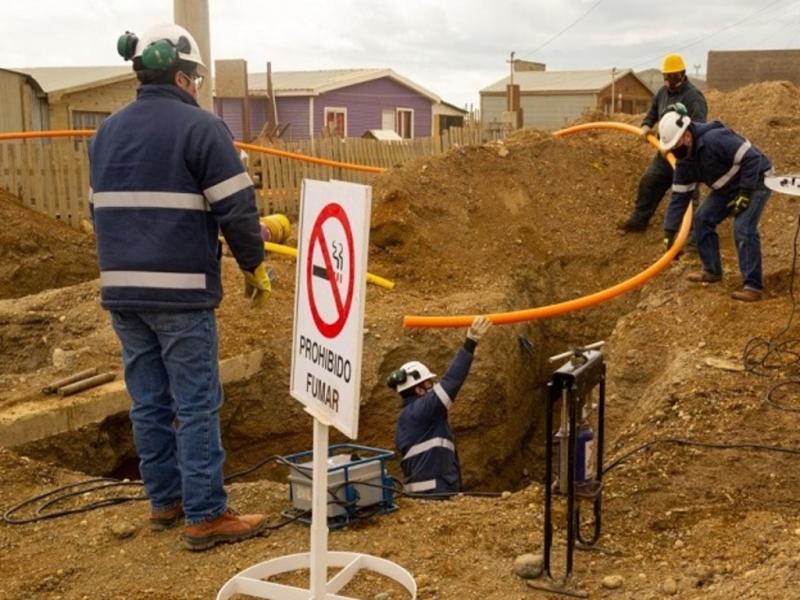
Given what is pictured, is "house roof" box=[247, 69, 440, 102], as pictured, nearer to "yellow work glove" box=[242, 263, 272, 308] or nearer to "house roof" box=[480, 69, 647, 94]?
"house roof" box=[480, 69, 647, 94]

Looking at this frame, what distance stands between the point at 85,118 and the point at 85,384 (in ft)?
56.6

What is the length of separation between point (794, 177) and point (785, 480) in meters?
2.33

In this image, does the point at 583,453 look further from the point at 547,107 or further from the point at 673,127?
the point at 547,107

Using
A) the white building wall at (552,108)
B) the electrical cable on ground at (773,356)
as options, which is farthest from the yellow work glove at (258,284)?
the white building wall at (552,108)

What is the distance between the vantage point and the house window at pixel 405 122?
3462 cm

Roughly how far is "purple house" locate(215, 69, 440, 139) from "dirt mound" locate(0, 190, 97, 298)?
50.7 feet

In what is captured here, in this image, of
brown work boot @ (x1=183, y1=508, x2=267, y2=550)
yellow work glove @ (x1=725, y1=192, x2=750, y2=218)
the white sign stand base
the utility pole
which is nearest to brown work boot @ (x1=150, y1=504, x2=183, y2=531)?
brown work boot @ (x1=183, y1=508, x2=267, y2=550)

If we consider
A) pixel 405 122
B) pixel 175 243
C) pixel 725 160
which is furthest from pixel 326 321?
pixel 405 122

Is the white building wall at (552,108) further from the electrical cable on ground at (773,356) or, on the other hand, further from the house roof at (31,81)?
the electrical cable on ground at (773,356)

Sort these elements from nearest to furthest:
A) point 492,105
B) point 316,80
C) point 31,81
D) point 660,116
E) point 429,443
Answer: point 429,443 → point 660,116 → point 31,81 → point 316,80 → point 492,105

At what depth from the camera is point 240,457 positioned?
9.09 meters

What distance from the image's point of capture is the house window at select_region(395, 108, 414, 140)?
34.6 m

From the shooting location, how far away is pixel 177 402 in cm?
481

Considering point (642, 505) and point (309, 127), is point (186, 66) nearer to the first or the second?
point (642, 505)
